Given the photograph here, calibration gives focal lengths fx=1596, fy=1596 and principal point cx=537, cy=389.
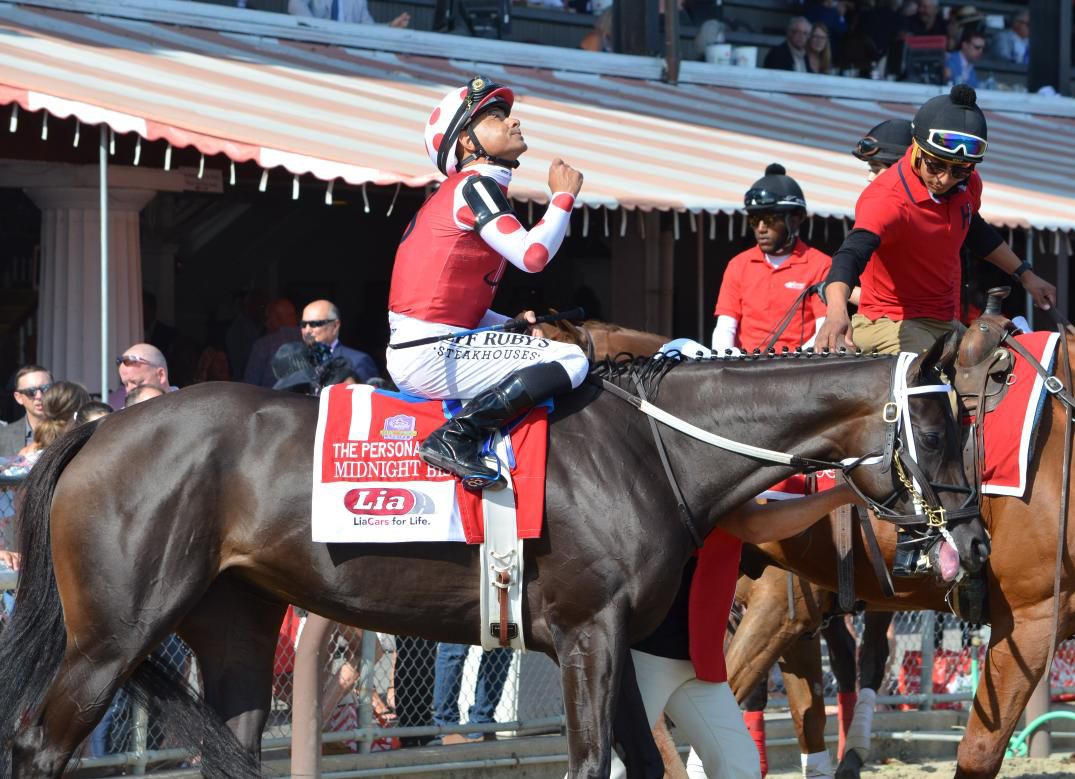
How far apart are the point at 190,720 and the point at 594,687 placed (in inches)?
48.4

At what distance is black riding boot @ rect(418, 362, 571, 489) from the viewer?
434cm

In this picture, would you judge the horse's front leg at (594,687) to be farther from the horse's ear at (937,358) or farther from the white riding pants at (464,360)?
the horse's ear at (937,358)

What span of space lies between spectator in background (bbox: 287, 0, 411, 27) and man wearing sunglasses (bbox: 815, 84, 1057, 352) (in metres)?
7.11

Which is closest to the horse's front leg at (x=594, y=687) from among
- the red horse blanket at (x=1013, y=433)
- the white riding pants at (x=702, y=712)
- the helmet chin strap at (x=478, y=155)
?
the white riding pants at (x=702, y=712)

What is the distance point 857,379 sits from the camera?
4.45m

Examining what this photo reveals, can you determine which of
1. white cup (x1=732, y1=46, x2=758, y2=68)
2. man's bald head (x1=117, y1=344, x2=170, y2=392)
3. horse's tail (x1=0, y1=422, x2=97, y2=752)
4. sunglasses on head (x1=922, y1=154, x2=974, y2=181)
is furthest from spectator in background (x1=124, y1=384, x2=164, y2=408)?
white cup (x1=732, y1=46, x2=758, y2=68)

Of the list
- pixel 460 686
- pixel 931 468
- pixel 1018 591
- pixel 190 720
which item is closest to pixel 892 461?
pixel 931 468

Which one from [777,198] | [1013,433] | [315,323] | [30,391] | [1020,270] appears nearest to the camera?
[1013,433]

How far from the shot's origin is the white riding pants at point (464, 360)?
451 centimetres

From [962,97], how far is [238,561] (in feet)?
9.01

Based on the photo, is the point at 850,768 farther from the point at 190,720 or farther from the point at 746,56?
the point at 746,56

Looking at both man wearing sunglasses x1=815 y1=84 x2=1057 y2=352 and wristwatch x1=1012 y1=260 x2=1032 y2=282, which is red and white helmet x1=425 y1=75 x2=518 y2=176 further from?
wristwatch x1=1012 y1=260 x2=1032 y2=282

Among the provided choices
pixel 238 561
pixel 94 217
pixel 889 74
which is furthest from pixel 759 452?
pixel 889 74

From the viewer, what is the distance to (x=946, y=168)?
5.27m
